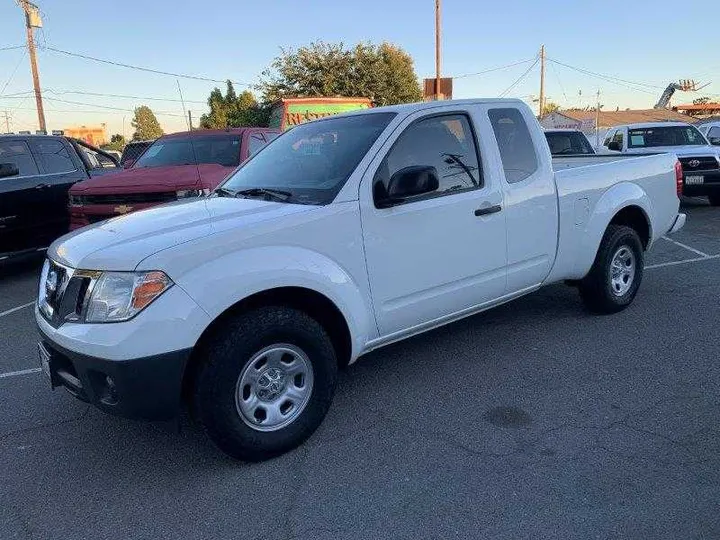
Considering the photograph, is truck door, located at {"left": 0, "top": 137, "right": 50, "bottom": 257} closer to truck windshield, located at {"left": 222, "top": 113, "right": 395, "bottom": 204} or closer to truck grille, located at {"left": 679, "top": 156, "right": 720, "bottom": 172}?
truck windshield, located at {"left": 222, "top": 113, "right": 395, "bottom": 204}

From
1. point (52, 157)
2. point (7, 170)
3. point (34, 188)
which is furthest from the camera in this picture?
point (52, 157)

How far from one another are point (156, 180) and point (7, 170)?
197 centimetres

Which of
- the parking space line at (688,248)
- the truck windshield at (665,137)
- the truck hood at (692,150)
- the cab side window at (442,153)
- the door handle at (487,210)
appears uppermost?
the cab side window at (442,153)

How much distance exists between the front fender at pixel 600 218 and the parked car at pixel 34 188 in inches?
248

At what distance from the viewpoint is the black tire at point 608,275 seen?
4.93m

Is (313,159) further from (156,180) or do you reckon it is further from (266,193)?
(156,180)

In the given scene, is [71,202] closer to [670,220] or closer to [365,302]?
[365,302]

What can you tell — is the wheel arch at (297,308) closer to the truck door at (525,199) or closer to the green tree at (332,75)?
the truck door at (525,199)

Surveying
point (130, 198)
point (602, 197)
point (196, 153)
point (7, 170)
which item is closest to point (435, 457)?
point (602, 197)

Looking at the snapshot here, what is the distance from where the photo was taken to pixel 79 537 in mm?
2559

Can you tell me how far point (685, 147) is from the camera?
1220 centimetres

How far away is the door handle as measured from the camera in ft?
12.7

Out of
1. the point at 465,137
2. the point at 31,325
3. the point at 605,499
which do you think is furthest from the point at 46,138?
the point at 605,499

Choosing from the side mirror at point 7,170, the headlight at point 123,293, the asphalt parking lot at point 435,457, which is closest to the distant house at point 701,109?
the asphalt parking lot at point 435,457
